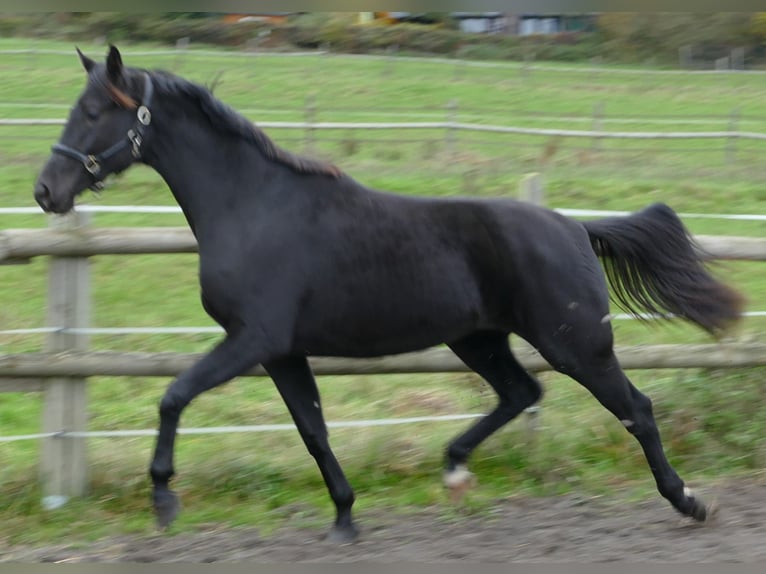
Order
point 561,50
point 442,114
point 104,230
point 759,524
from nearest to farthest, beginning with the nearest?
1. point 759,524
2. point 104,230
3. point 442,114
4. point 561,50

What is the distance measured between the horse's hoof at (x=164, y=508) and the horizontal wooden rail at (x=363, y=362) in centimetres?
76

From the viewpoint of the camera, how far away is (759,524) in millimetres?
4301

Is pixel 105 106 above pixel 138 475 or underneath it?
above

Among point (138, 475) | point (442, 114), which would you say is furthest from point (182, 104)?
point (442, 114)

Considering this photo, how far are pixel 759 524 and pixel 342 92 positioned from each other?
1483cm

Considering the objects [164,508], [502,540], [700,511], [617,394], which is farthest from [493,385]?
[164,508]

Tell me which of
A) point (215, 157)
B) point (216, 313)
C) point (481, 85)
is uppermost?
point (215, 157)

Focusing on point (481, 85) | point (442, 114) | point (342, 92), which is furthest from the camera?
point (481, 85)

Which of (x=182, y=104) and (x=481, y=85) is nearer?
(x=182, y=104)

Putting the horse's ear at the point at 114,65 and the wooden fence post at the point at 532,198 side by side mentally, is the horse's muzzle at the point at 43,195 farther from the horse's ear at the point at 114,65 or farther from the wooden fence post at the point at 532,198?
the wooden fence post at the point at 532,198

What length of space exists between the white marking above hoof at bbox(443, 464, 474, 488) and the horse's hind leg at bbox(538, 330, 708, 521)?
0.72 meters

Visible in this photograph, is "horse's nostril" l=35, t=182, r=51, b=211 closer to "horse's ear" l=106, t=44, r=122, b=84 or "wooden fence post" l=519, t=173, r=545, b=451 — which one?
"horse's ear" l=106, t=44, r=122, b=84

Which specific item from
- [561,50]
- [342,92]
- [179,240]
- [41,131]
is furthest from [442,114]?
[179,240]

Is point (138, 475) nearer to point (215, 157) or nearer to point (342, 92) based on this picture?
point (215, 157)
